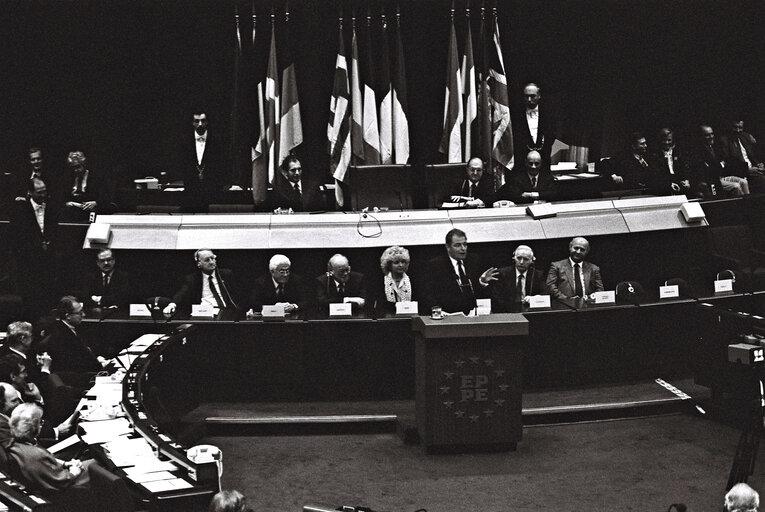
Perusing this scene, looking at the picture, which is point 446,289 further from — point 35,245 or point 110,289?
point 35,245

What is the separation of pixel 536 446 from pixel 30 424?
4.30 m

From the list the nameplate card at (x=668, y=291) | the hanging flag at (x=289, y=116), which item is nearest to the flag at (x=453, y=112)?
the hanging flag at (x=289, y=116)

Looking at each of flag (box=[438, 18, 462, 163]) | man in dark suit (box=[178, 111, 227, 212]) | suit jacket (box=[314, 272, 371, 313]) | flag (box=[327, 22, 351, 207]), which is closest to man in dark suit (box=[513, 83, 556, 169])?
flag (box=[438, 18, 462, 163])

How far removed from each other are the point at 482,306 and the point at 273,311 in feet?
6.11

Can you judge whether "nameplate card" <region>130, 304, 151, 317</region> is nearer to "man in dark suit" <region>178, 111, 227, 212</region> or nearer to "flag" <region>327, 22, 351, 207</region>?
"man in dark suit" <region>178, 111, 227, 212</region>

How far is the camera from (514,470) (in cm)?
877

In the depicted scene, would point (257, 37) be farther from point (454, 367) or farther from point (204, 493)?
point (204, 493)

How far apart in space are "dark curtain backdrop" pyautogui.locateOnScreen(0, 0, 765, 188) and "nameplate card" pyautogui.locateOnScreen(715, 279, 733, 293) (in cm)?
477

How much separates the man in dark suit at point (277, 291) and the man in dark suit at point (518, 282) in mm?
1779

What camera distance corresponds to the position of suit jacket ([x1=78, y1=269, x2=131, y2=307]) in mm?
10633

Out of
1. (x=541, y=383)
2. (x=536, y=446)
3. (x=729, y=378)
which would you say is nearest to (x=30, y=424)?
(x=536, y=446)

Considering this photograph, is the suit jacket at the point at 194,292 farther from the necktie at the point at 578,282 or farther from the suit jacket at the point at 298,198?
the necktie at the point at 578,282

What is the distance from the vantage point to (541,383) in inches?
422

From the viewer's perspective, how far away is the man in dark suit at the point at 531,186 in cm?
1189
